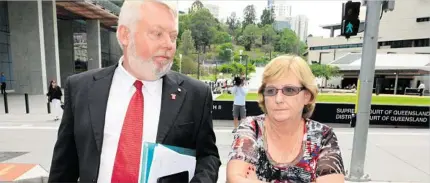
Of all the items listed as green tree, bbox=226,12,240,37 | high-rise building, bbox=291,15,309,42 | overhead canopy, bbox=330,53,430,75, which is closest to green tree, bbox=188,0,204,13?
green tree, bbox=226,12,240,37

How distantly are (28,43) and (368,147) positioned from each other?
22.3m

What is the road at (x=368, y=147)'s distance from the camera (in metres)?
5.83

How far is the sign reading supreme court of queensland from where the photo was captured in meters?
11.6

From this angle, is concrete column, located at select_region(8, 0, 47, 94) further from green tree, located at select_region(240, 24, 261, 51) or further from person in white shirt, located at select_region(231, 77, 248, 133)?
green tree, located at select_region(240, 24, 261, 51)

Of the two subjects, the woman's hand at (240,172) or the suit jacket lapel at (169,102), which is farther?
the woman's hand at (240,172)

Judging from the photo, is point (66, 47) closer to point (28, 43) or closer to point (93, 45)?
point (93, 45)

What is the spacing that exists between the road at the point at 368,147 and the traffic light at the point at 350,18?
2682 millimetres

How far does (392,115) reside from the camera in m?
11.8

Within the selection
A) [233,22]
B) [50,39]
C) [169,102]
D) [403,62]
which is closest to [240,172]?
[169,102]

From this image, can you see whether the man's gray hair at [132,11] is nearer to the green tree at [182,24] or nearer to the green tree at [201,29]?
the green tree at [182,24]

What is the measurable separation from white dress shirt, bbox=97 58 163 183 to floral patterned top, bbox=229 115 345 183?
1.72 feet

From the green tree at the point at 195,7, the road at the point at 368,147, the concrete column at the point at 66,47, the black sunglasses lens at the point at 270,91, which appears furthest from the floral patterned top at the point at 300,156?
the green tree at the point at 195,7

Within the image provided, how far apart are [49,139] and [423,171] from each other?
8.74 meters

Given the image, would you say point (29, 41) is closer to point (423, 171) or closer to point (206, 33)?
point (423, 171)
